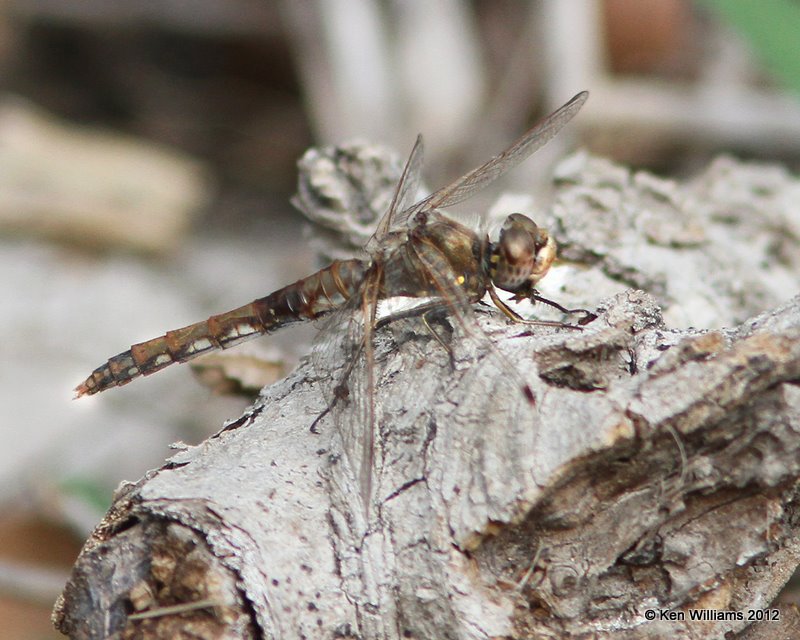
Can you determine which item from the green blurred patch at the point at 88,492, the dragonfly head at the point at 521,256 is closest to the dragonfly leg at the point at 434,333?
the dragonfly head at the point at 521,256

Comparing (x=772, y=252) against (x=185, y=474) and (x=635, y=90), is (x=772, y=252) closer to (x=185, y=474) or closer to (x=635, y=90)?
(x=185, y=474)

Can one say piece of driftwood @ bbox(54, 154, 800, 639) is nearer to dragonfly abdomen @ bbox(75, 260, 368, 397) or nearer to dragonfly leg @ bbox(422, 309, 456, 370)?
dragonfly leg @ bbox(422, 309, 456, 370)

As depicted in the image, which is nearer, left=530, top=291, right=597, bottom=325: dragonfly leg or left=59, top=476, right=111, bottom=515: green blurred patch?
left=530, top=291, right=597, bottom=325: dragonfly leg

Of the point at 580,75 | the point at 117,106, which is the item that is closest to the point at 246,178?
the point at 117,106

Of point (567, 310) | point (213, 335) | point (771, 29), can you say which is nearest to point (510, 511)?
point (567, 310)

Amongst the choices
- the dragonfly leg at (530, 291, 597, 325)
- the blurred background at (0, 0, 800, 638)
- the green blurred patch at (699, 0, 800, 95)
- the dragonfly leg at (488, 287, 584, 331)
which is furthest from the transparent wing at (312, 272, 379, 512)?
the green blurred patch at (699, 0, 800, 95)

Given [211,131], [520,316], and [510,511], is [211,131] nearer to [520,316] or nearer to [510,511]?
[520,316]

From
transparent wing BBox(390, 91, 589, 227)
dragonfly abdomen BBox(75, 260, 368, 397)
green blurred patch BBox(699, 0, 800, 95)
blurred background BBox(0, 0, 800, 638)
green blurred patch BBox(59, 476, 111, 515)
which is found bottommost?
green blurred patch BBox(59, 476, 111, 515)
